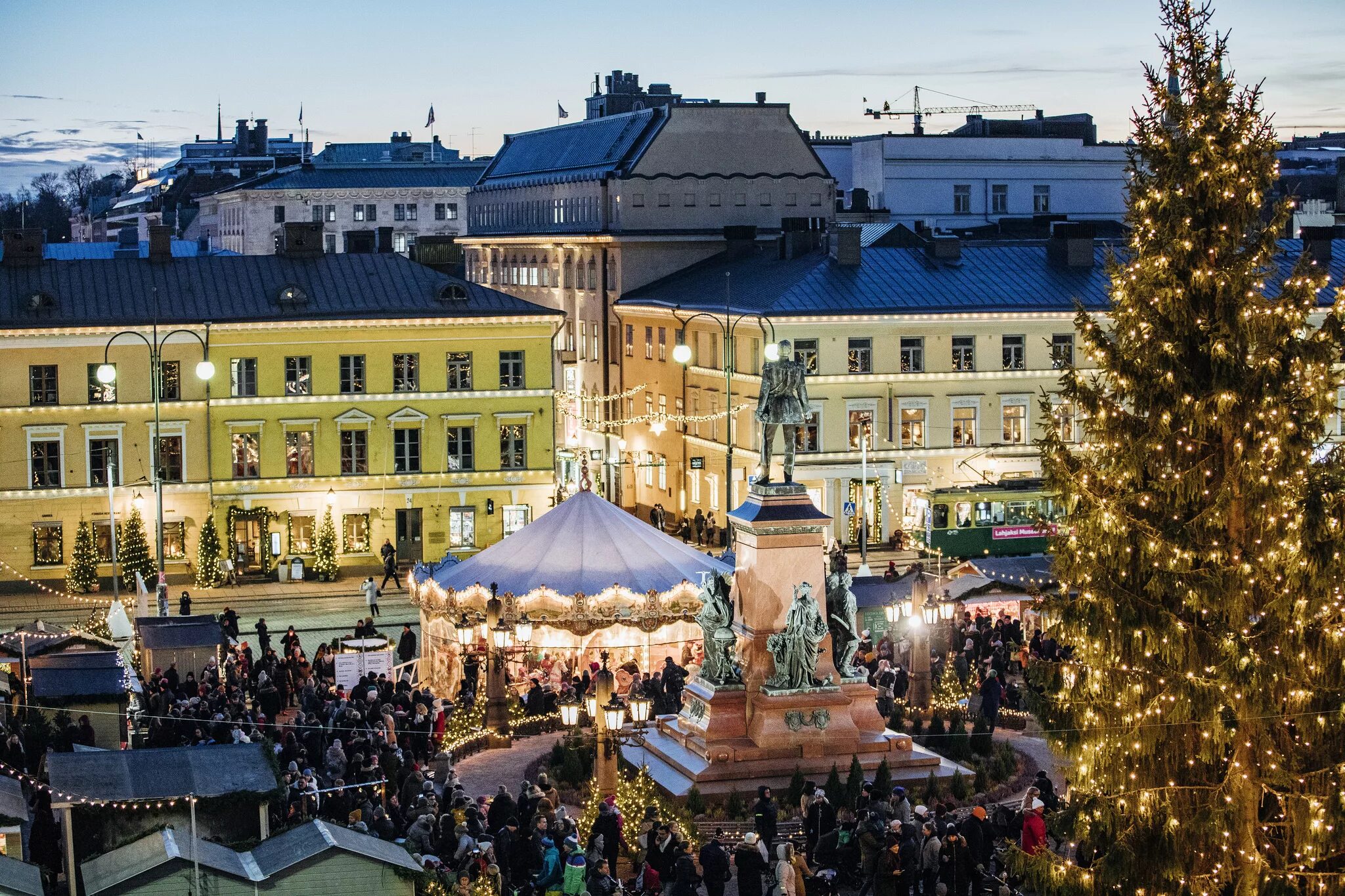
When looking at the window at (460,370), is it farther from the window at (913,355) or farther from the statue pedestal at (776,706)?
the statue pedestal at (776,706)

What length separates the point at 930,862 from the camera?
22.8 meters

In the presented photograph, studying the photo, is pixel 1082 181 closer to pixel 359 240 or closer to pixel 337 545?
pixel 359 240

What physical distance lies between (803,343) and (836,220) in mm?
25807

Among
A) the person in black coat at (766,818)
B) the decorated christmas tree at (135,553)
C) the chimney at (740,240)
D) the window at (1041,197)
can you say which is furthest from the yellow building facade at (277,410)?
the window at (1041,197)

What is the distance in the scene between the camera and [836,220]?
8506 cm

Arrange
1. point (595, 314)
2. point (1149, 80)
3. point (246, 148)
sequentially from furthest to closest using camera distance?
point (246, 148) < point (595, 314) < point (1149, 80)

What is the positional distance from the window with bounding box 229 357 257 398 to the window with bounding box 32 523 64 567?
585 centimetres

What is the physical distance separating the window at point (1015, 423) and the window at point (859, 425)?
13.8 feet

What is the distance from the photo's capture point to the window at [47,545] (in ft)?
181

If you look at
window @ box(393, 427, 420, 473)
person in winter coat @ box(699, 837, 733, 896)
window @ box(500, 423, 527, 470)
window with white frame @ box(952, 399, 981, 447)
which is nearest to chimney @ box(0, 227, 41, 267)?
window @ box(393, 427, 420, 473)

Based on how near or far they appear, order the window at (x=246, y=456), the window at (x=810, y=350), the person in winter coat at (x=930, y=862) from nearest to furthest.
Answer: the person in winter coat at (x=930, y=862)
the window at (x=246, y=456)
the window at (x=810, y=350)

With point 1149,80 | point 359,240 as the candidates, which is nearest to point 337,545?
point 359,240

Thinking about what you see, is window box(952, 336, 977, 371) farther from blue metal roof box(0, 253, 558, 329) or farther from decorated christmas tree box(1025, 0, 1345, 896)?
decorated christmas tree box(1025, 0, 1345, 896)

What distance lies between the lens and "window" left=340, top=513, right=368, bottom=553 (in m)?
57.9
